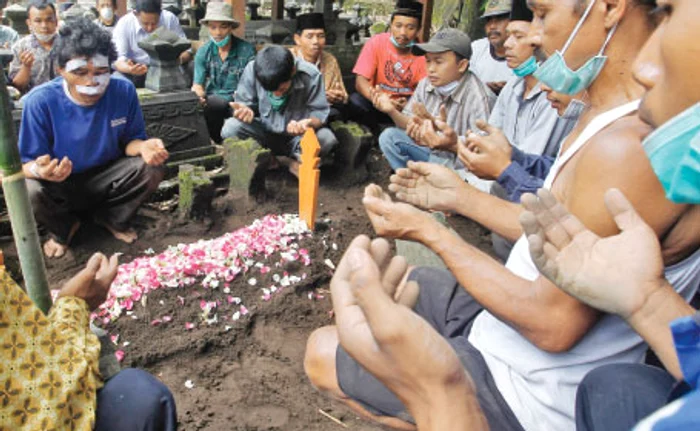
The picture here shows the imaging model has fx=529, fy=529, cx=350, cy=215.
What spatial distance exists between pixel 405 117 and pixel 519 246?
362 cm

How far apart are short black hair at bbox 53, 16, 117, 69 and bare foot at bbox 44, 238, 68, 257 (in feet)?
4.29

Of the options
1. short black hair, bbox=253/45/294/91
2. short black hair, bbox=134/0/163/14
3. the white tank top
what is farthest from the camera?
short black hair, bbox=134/0/163/14

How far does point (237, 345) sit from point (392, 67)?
402 cm

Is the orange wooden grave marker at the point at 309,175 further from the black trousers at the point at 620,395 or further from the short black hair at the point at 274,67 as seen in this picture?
the black trousers at the point at 620,395

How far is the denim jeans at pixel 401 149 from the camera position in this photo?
198 inches

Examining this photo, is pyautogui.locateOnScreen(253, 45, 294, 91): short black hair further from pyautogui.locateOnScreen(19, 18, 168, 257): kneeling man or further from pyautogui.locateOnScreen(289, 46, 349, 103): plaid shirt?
pyautogui.locateOnScreen(19, 18, 168, 257): kneeling man

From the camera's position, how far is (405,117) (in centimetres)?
Result: 515

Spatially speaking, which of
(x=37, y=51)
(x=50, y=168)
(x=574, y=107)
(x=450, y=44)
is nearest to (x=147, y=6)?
(x=37, y=51)

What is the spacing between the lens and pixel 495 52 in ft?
17.6

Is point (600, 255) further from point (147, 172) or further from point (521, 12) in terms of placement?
point (147, 172)

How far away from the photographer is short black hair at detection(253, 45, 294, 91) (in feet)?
16.3

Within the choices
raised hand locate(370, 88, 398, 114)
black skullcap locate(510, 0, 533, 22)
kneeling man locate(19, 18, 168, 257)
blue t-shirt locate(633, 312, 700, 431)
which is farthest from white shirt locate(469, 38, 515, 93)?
blue t-shirt locate(633, 312, 700, 431)

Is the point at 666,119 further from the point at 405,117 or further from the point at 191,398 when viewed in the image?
the point at 405,117

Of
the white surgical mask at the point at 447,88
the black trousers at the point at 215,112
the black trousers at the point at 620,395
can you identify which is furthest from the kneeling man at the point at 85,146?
the black trousers at the point at 620,395
